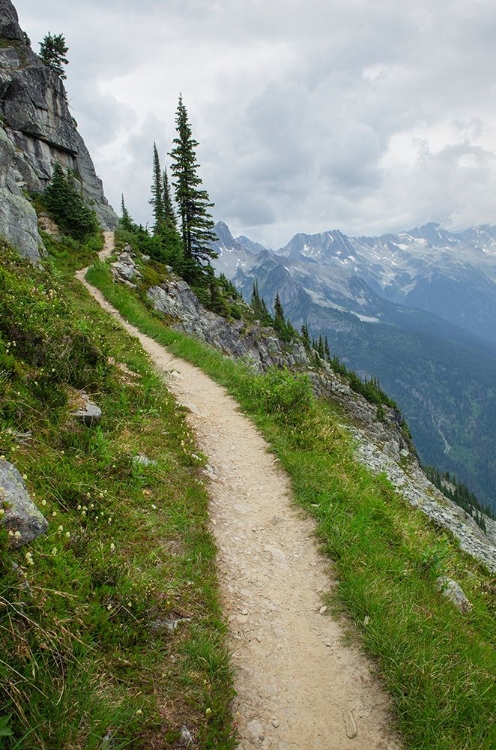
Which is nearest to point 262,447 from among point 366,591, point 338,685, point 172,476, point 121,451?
point 172,476

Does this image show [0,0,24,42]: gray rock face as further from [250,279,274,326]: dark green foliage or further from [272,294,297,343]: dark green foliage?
[272,294,297,343]: dark green foliage

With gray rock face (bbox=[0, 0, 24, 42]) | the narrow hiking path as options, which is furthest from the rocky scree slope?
gray rock face (bbox=[0, 0, 24, 42])

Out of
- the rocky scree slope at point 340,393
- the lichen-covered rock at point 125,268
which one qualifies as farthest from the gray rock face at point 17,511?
the lichen-covered rock at point 125,268

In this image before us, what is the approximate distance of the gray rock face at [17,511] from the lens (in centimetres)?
386

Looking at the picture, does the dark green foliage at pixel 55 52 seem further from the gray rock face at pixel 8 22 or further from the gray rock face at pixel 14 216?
the gray rock face at pixel 14 216

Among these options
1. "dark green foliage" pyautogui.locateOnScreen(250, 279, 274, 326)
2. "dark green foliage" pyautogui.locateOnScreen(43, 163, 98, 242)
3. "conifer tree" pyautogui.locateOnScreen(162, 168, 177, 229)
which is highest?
"conifer tree" pyautogui.locateOnScreen(162, 168, 177, 229)

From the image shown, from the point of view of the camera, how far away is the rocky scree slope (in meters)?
23.8

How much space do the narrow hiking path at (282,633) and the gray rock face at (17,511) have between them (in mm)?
2688

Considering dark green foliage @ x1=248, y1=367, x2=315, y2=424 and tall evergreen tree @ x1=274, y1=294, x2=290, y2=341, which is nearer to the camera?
dark green foliage @ x1=248, y1=367, x2=315, y2=424

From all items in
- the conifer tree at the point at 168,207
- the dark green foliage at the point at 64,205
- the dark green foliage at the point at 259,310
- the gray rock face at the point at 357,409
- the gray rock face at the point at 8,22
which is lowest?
the gray rock face at the point at 357,409

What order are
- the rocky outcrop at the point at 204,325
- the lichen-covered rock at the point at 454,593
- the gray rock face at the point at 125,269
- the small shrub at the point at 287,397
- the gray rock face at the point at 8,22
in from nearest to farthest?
1. the lichen-covered rock at the point at 454,593
2. the small shrub at the point at 287,397
3. the gray rock face at the point at 125,269
4. the rocky outcrop at the point at 204,325
5. the gray rock face at the point at 8,22

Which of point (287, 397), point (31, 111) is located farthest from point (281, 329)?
point (287, 397)

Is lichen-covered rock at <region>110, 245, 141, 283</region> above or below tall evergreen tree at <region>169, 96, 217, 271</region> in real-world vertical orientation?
below

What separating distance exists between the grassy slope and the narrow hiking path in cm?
38
